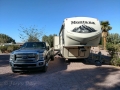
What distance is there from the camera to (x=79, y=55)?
11.3 m

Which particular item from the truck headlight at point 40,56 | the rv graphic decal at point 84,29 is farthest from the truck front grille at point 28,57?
the rv graphic decal at point 84,29

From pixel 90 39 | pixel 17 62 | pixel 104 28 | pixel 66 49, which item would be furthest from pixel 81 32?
pixel 104 28

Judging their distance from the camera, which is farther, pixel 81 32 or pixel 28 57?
pixel 81 32

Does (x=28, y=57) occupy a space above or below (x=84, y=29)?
below

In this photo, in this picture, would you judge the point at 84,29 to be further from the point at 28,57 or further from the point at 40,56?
the point at 28,57

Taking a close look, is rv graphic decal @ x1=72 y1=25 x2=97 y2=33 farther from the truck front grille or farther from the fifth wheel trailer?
the truck front grille

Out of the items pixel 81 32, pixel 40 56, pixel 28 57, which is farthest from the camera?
pixel 81 32

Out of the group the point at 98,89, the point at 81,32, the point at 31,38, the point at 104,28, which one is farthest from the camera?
the point at 104,28

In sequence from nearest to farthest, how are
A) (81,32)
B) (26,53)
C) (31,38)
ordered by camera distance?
(26,53) < (81,32) < (31,38)

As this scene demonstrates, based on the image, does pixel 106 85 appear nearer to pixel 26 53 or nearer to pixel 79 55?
pixel 26 53

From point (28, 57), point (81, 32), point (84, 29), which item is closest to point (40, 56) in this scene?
point (28, 57)

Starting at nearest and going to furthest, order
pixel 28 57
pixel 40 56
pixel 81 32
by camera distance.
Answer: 1. pixel 28 57
2. pixel 40 56
3. pixel 81 32

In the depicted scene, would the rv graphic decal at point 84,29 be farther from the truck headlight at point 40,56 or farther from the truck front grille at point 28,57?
the truck front grille at point 28,57

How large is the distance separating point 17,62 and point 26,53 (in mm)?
752
